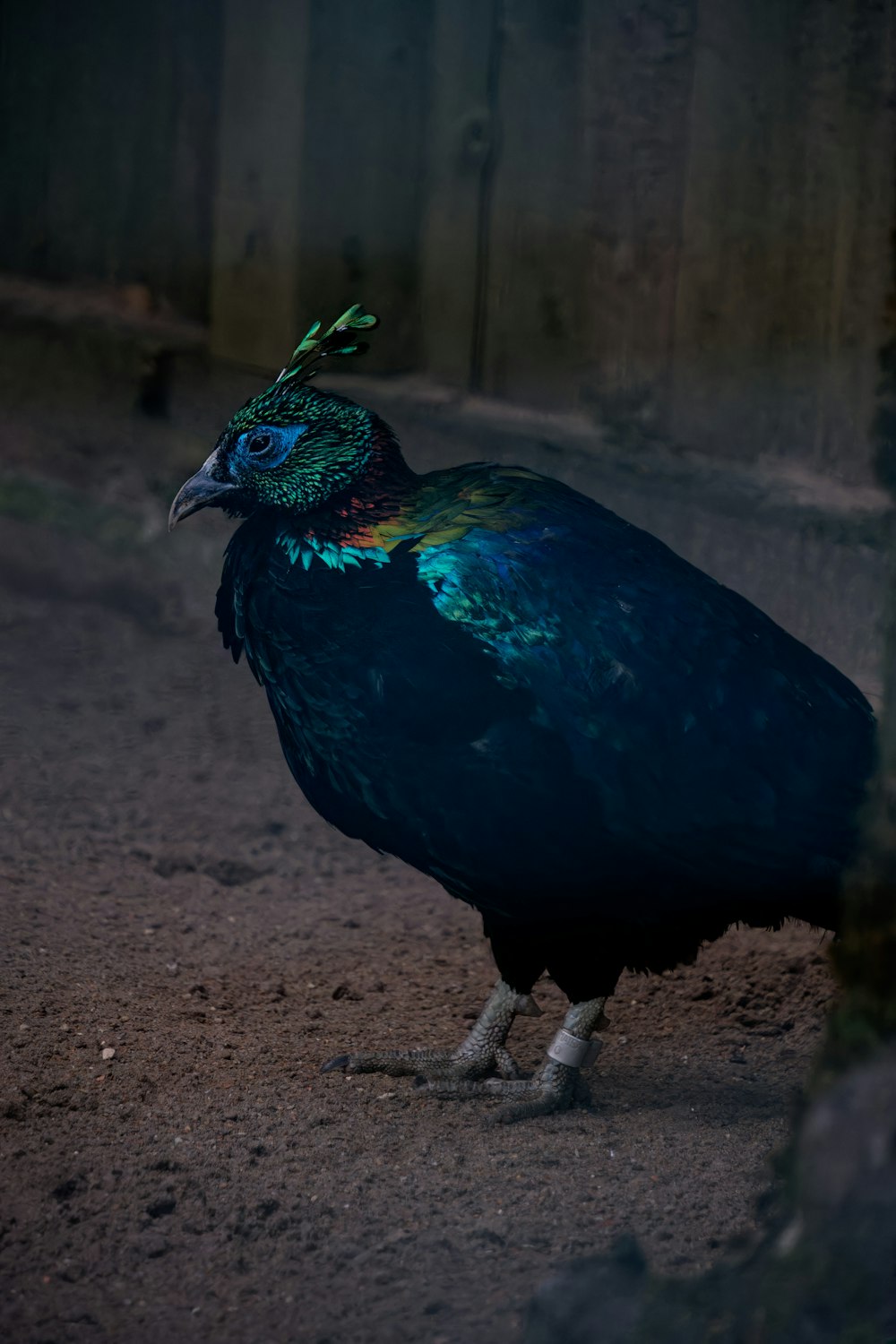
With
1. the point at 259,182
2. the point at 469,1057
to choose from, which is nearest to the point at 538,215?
the point at 259,182

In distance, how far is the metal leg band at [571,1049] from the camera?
242cm

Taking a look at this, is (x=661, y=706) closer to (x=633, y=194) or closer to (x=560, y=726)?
(x=560, y=726)

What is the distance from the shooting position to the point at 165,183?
462 centimetres

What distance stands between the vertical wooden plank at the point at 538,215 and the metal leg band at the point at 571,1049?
79.0 inches

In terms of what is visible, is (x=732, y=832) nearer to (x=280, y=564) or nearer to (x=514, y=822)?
(x=514, y=822)

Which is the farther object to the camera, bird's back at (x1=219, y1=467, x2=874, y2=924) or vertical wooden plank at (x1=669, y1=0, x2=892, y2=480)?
vertical wooden plank at (x1=669, y1=0, x2=892, y2=480)

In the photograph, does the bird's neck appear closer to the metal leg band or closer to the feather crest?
the feather crest

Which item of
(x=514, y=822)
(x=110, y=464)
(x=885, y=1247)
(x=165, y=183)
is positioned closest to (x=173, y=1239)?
(x=514, y=822)

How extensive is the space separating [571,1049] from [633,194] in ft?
7.52

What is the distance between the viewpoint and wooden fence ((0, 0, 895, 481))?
3357 millimetres

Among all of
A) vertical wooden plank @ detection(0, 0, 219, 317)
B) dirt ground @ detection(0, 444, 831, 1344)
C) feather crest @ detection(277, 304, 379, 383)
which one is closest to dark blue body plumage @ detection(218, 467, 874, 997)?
feather crest @ detection(277, 304, 379, 383)

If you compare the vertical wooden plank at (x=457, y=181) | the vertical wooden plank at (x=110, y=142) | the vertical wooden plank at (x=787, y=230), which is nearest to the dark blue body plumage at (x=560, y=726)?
the vertical wooden plank at (x=787, y=230)

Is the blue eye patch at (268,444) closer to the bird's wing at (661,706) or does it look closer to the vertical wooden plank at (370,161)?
the bird's wing at (661,706)

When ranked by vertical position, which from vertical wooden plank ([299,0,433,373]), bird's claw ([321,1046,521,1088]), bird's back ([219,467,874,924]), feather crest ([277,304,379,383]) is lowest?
bird's claw ([321,1046,521,1088])
